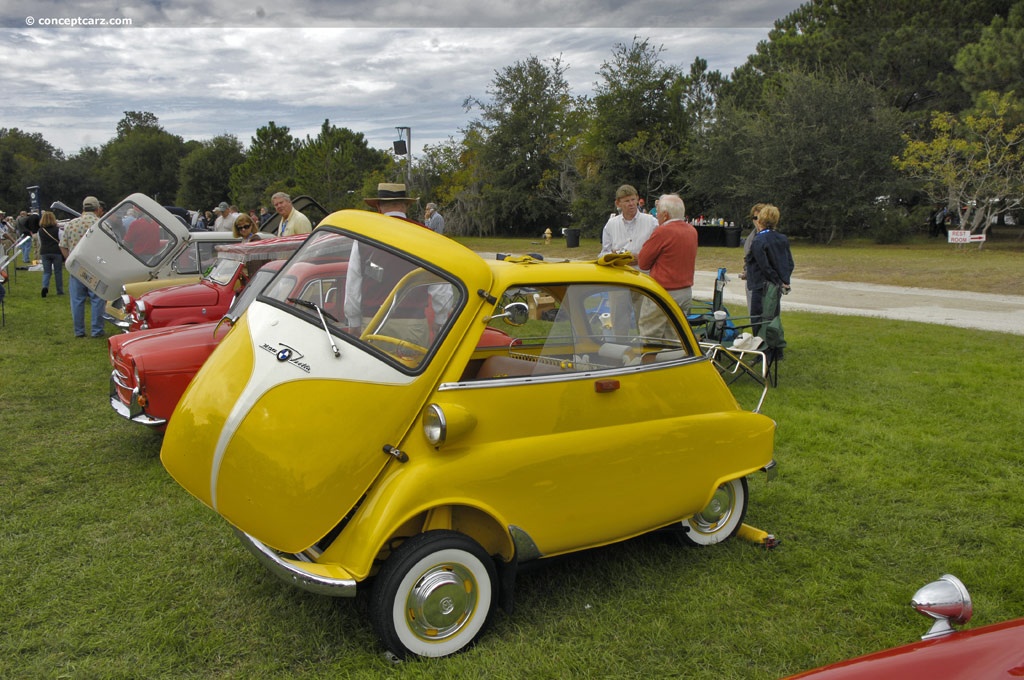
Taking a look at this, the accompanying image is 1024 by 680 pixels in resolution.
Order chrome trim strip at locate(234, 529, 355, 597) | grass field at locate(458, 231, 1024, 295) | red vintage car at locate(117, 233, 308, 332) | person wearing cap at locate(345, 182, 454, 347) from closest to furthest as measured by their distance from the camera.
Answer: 1. chrome trim strip at locate(234, 529, 355, 597)
2. person wearing cap at locate(345, 182, 454, 347)
3. red vintage car at locate(117, 233, 308, 332)
4. grass field at locate(458, 231, 1024, 295)

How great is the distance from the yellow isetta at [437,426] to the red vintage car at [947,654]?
61.7 inches

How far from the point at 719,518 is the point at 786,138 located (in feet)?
92.5

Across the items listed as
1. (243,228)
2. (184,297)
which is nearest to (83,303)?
(243,228)

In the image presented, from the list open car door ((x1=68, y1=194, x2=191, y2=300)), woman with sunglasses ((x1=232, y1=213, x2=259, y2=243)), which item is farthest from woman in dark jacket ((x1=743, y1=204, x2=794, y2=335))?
open car door ((x1=68, y1=194, x2=191, y2=300))

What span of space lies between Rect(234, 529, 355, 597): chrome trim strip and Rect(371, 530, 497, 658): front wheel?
16 cm

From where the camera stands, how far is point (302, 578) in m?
3.10

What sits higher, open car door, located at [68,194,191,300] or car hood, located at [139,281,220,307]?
open car door, located at [68,194,191,300]

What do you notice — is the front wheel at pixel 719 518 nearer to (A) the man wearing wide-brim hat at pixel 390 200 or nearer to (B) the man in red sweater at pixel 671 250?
(B) the man in red sweater at pixel 671 250

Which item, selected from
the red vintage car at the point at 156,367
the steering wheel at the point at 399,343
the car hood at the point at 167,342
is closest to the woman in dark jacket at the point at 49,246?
the car hood at the point at 167,342

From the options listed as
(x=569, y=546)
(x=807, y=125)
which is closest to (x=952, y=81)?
(x=807, y=125)

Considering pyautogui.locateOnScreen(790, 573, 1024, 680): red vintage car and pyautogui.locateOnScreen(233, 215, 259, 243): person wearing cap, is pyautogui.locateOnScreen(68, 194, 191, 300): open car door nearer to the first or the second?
pyautogui.locateOnScreen(233, 215, 259, 243): person wearing cap

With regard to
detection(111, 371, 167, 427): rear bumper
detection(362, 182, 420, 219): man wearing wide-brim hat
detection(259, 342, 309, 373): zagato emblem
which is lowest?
detection(111, 371, 167, 427): rear bumper

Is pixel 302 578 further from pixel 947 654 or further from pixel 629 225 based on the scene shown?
pixel 629 225

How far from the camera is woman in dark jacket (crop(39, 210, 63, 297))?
14626 millimetres
